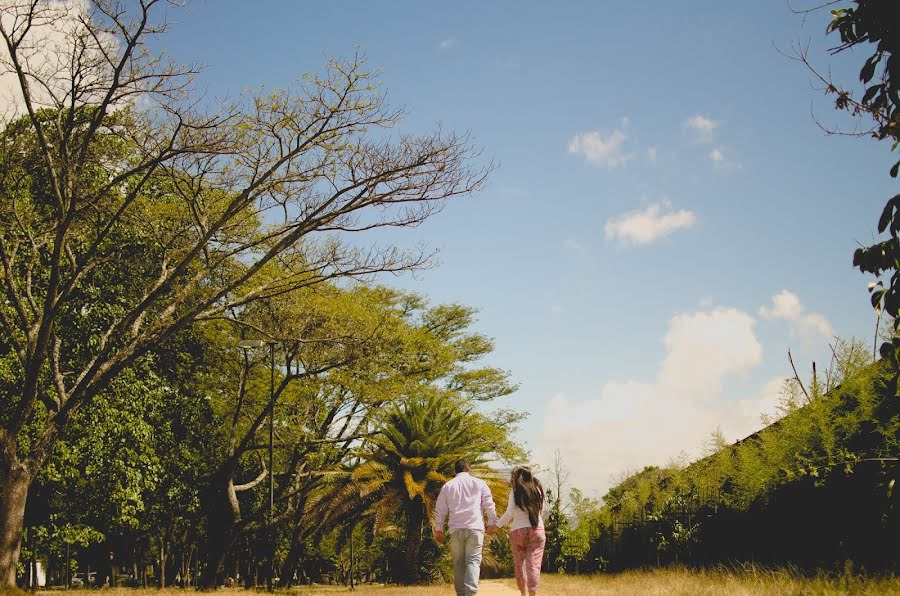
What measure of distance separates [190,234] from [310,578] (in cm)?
3908

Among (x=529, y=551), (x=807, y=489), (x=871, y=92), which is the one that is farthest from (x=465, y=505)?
(x=871, y=92)

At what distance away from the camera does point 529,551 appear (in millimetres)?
10172

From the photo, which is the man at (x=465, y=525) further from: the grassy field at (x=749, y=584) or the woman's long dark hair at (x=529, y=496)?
the grassy field at (x=749, y=584)

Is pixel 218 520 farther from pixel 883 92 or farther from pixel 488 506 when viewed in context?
pixel 883 92

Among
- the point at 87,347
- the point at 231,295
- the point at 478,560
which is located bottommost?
the point at 478,560

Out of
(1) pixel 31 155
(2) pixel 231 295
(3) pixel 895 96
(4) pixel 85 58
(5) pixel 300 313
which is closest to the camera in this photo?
(3) pixel 895 96

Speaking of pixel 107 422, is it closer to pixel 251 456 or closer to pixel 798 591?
pixel 251 456

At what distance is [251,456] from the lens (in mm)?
33031

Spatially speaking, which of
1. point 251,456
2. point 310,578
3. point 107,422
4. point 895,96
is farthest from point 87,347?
point 310,578

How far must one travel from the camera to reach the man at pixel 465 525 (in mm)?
9547

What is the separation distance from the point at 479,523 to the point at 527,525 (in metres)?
0.73

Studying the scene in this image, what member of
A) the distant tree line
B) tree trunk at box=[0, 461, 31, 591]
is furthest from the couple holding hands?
tree trunk at box=[0, 461, 31, 591]

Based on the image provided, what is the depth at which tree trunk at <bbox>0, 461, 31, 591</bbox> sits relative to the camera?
14.5 metres

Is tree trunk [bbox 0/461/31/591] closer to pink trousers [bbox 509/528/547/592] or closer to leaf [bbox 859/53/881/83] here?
pink trousers [bbox 509/528/547/592]
